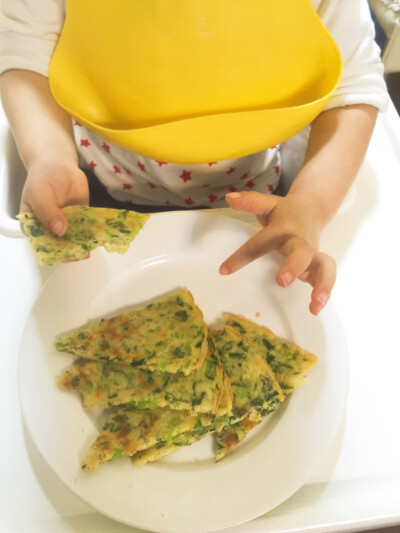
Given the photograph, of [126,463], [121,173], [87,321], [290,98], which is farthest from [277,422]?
[121,173]

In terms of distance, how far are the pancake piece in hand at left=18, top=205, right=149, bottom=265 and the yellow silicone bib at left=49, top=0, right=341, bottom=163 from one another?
0.10 metres

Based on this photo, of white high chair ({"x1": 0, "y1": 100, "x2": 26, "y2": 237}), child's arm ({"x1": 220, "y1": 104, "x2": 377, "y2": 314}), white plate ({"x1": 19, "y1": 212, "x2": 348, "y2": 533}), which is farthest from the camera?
white high chair ({"x1": 0, "y1": 100, "x2": 26, "y2": 237})

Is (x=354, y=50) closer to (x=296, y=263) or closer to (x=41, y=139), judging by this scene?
(x=296, y=263)

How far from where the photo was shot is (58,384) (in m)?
0.55

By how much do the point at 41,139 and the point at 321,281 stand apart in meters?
0.51

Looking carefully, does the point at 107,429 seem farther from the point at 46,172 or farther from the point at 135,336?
the point at 46,172

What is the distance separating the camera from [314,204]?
2.23ft

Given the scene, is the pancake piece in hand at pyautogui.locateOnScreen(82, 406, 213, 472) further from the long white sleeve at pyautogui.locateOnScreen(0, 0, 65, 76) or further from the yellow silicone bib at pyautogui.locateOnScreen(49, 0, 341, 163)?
the long white sleeve at pyautogui.locateOnScreen(0, 0, 65, 76)

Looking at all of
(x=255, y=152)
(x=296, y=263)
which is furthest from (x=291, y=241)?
(x=255, y=152)

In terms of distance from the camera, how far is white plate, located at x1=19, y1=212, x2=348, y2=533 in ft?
1.59

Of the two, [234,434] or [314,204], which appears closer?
[234,434]

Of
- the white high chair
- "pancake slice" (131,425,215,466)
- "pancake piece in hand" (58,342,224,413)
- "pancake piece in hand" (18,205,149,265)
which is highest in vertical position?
"pancake piece in hand" (18,205,149,265)

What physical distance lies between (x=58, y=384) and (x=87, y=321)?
4.2 inches

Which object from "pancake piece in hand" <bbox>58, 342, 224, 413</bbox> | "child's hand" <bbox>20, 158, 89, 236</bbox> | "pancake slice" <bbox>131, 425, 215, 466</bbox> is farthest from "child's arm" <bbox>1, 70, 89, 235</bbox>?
"pancake slice" <bbox>131, 425, 215, 466</bbox>
